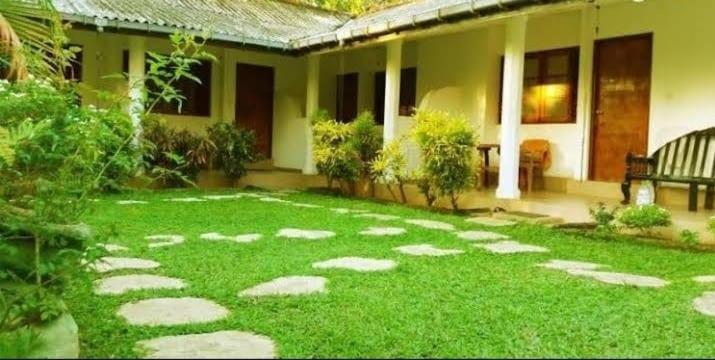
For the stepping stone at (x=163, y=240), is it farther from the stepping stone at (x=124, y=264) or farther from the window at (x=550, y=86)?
the window at (x=550, y=86)

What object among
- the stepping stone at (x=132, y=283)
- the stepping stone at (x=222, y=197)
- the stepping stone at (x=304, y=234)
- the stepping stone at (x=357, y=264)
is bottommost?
the stepping stone at (x=132, y=283)

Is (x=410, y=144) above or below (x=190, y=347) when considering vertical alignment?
above

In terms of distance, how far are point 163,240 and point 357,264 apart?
192cm

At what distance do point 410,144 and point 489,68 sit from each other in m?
2.01

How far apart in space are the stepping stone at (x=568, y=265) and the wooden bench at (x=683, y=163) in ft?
9.15

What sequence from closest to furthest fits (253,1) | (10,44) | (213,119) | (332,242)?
(10,44), (332,242), (213,119), (253,1)

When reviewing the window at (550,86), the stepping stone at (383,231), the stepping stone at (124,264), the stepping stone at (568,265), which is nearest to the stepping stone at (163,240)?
the stepping stone at (124,264)

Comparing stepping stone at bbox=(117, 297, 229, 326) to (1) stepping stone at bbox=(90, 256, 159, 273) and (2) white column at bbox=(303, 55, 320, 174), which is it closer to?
(1) stepping stone at bbox=(90, 256, 159, 273)

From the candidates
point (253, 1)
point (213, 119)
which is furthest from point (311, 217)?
point (253, 1)

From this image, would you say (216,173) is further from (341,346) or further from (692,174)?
(341,346)

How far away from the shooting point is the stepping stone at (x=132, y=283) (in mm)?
3773

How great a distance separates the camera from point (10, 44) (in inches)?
116

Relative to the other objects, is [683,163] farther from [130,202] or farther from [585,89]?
[130,202]

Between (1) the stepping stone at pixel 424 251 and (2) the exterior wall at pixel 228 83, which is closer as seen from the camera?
(1) the stepping stone at pixel 424 251
